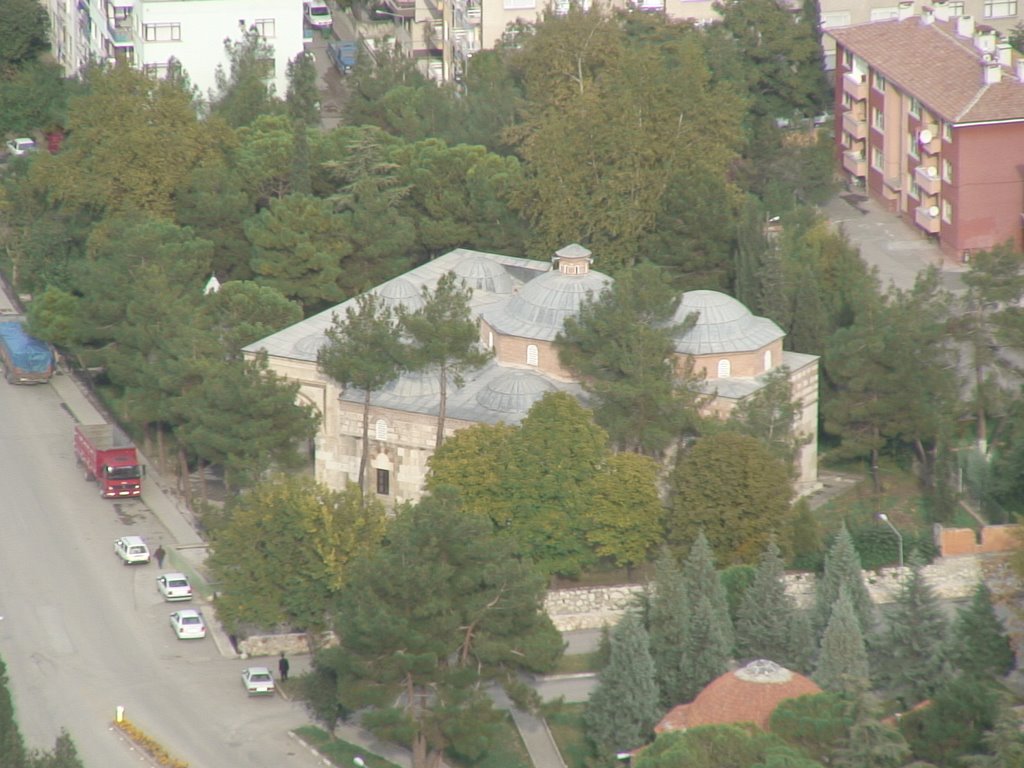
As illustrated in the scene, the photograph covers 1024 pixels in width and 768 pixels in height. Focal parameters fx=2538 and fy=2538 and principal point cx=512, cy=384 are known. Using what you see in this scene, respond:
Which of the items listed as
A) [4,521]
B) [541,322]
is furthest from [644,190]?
[4,521]

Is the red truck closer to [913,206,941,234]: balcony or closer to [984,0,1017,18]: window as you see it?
[913,206,941,234]: balcony

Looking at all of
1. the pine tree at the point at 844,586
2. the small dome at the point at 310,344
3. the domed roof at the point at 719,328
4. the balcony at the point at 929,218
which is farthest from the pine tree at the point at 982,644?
the balcony at the point at 929,218

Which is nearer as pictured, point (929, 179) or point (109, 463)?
point (109, 463)

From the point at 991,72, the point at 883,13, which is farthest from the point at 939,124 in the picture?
the point at 883,13

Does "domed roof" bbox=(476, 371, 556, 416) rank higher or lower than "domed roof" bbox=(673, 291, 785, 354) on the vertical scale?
lower

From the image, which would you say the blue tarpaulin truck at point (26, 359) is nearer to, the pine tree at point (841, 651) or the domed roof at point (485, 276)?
the domed roof at point (485, 276)

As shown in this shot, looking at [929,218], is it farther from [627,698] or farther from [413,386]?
[627,698]

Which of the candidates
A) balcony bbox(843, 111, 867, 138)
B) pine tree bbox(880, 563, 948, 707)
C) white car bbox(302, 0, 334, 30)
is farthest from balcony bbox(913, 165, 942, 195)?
white car bbox(302, 0, 334, 30)

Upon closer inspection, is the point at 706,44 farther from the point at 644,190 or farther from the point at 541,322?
the point at 541,322
